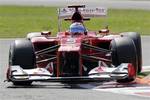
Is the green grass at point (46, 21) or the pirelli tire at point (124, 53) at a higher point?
the green grass at point (46, 21)

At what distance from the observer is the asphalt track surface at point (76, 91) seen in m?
12.1

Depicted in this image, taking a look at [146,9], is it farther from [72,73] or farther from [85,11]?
A: [72,73]

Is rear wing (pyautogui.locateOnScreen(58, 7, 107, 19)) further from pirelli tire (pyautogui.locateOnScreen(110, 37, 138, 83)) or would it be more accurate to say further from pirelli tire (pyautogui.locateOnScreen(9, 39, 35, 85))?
pirelli tire (pyautogui.locateOnScreen(9, 39, 35, 85))

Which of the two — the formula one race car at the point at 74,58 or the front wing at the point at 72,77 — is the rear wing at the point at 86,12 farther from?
the front wing at the point at 72,77

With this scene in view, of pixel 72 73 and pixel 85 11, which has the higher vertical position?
pixel 85 11

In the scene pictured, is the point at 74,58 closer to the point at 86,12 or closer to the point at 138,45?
the point at 138,45

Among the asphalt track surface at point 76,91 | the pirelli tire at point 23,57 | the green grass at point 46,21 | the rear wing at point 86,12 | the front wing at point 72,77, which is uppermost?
the rear wing at point 86,12

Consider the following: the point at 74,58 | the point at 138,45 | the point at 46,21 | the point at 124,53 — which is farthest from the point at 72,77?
the point at 46,21

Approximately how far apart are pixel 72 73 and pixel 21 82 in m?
1.04

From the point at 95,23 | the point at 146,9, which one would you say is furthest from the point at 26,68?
the point at 146,9

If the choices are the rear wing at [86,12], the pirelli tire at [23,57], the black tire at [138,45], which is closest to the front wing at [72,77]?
the pirelli tire at [23,57]

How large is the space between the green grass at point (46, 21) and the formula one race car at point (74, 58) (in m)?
12.5

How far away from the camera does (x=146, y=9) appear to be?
42.0 meters

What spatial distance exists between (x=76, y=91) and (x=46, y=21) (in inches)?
803
